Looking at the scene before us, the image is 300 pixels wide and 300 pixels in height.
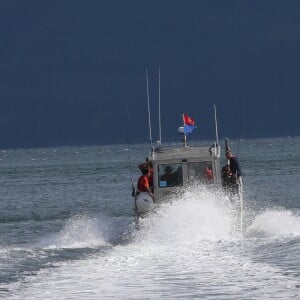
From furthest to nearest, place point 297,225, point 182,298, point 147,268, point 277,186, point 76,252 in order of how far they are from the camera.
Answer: point 277,186 < point 297,225 < point 76,252 < point 147,268 < point 182,298

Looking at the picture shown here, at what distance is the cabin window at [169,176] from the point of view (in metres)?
23.8

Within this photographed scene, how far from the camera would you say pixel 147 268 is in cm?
1795

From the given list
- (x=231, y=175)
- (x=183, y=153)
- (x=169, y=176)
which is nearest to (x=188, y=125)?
(x=183, y=153)

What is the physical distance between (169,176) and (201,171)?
680 millimetres

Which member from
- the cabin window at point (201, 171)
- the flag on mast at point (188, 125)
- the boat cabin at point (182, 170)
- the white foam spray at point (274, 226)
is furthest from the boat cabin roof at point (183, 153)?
the white foam spray at point (274, 226)

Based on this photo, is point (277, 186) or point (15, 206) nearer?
point (15, 206)

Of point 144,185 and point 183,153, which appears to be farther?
point 183,153

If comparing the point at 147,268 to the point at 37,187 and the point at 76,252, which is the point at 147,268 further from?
the point at 37,187

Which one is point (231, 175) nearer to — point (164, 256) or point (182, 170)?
point (182, 170)

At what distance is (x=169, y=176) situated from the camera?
23859 millimetres

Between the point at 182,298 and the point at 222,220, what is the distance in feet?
29.3

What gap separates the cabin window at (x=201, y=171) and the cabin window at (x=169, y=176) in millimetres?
229

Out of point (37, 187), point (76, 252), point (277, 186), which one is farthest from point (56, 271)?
point (37, 187)

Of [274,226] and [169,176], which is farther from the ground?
[169,176]
